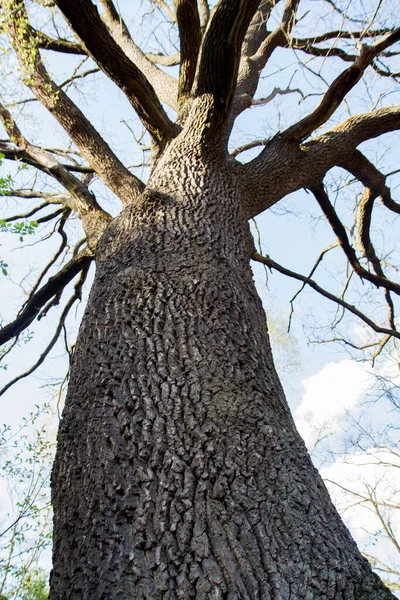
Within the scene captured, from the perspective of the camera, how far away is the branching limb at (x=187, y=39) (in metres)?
3.08

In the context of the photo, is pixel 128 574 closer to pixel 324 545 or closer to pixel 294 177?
pixel 324 545

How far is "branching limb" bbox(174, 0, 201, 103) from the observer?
308cm

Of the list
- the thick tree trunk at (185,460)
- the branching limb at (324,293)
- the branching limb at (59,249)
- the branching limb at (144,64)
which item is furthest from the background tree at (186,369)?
the branching limb at (144,64)

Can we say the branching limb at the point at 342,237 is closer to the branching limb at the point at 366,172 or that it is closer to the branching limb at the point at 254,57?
the branching limb at the point at 366,172

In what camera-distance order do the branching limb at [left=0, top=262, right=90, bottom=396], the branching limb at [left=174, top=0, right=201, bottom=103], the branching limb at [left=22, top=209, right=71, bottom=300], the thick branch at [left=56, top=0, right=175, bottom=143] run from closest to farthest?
the thick branch at [left=56, top=0, right=175, bottom=143] → the branching limb at [left=174, top=0, right=201, bottom=103] → the branching limb at [left=0, top=262, right=90, bottom=396] → the branching limb at [left=22, top=209, right=71, bottom=300]

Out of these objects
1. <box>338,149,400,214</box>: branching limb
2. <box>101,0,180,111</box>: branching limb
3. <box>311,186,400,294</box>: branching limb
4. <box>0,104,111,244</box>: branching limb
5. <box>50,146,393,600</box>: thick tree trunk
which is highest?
<box>101,0,180,111</box>: branching limb

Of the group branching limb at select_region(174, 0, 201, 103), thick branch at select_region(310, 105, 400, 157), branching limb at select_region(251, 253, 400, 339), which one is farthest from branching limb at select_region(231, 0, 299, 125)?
branching limb at select_region(251, 253, 400, 339)

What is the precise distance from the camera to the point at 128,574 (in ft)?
3.46

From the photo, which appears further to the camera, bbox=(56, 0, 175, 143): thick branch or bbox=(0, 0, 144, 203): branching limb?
bbox=(0, 0, 144, 203): branching limb

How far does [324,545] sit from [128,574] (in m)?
0.51

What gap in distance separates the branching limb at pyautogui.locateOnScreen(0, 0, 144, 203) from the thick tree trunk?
4.15 feet

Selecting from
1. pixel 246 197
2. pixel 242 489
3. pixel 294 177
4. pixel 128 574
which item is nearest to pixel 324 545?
pixel 242 489

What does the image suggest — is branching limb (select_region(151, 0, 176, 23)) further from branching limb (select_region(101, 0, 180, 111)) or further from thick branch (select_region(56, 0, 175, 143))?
thick branch (select_region(56, 0, 175, 143))

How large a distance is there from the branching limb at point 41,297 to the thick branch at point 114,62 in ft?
3.53
